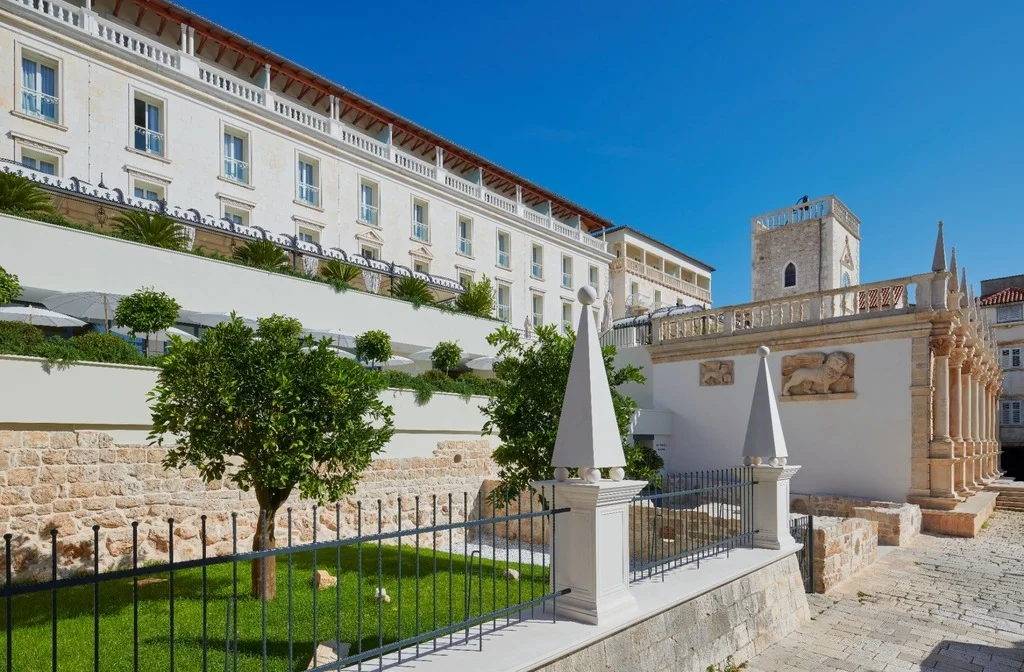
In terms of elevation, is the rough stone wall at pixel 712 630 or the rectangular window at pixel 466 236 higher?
the rectangular window at pixel 466 236

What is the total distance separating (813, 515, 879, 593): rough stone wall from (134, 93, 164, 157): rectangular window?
61.4 feet

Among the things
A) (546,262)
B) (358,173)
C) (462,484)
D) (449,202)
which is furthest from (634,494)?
(546,262)

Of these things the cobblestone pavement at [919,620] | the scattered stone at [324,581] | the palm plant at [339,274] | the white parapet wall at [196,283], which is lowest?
the cobblestone pavement at [919,620]

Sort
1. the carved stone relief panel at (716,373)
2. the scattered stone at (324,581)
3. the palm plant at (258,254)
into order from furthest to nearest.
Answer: the carved stone relief panel at (716,373) → the palm plant at (258,254) → the scattered stone at (324,581)

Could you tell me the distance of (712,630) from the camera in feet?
19.0

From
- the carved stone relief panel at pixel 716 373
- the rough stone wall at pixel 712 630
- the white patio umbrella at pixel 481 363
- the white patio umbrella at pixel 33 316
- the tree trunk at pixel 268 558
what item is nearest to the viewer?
the rough stone wall at pixel 712 630

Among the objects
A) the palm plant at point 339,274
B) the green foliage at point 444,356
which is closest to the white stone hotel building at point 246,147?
the palm plant at point 339,274

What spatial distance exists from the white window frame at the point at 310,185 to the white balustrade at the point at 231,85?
6.94 ft

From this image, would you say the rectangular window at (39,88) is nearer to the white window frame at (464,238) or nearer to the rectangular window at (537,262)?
the white window frame at (464,238)

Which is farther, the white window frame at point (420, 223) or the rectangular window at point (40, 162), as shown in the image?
the white window frame at point (420, 223)

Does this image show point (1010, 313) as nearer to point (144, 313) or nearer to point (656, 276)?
point (656, 276)

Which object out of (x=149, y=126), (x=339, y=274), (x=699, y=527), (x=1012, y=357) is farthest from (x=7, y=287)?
(x=1012, y=357)

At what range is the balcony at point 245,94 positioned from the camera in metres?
15.6

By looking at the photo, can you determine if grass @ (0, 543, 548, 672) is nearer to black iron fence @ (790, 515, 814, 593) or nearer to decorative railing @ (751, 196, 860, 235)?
black iron fence @ (790, 515, 814, 593)
